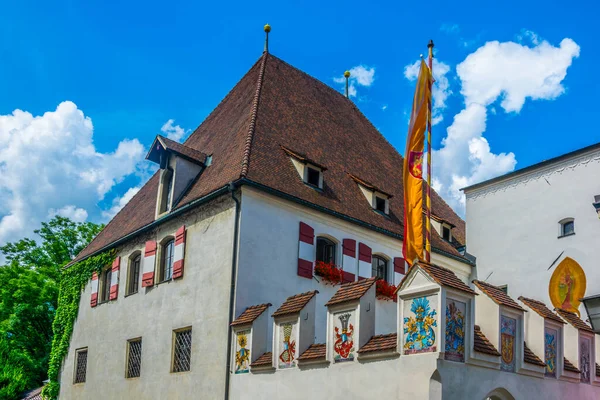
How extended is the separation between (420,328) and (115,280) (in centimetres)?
1355

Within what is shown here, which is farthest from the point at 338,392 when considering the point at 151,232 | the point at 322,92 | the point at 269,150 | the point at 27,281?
the point at 27,281

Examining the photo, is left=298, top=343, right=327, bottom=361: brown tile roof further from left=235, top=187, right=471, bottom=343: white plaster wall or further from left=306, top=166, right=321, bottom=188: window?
left=306, top=166, right=321, bottom=188: window

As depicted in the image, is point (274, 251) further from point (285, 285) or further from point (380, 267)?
point (380, 267)

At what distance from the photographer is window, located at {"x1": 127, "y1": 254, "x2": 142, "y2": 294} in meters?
21.5

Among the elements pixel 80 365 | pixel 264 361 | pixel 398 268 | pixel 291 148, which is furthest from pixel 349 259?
pixel 80 365

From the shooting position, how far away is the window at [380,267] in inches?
824

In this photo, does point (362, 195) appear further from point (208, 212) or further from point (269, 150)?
point (208, 212)

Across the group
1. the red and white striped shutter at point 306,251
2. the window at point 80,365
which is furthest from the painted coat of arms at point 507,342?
the window at point 80,365

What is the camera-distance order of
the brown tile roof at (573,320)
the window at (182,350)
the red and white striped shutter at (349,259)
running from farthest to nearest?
the red and white striped shutter at (349,259) < the window at (182,350) < the brown tile roof at (573,320)

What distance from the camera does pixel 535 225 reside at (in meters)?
21.2

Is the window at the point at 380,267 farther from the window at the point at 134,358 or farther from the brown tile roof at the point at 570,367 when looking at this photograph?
the brown tile roof at the point at 570,367

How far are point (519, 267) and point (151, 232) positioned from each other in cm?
1084

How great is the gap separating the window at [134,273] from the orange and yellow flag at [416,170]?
9738 mm

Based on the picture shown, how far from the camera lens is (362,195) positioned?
21781 millimetres
